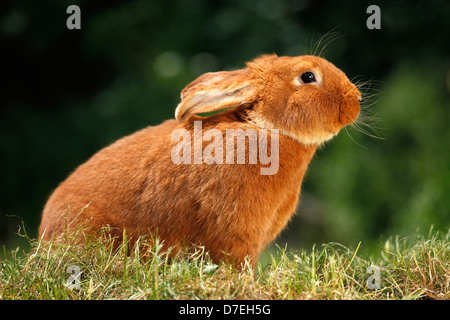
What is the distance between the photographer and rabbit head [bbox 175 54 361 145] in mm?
3115

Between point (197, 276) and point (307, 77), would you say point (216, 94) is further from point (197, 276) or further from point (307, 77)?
point (197, 276)

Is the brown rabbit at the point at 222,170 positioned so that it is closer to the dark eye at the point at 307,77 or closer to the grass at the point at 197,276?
the dark eye at the point at 307,77

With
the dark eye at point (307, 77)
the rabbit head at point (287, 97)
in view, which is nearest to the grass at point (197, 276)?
the rabbit head at point (287, 97)

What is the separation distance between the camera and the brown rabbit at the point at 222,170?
297 cm

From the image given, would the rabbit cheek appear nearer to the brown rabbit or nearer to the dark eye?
the brown rabbit

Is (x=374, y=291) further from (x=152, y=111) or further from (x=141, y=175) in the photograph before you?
(x=152, y=111)

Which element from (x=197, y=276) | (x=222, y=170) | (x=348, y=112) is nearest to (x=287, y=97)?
(x=348, y=112)

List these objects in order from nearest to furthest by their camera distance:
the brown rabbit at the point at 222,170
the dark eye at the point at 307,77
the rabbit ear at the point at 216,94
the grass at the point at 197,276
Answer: the grass at the point at 197,276
the brown rabbit at the point at 222,170
the rabbit ear at the point at 216,94
the dark eye at the point at 307,77

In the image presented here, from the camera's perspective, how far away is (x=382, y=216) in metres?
5.86

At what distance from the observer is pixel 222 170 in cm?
297

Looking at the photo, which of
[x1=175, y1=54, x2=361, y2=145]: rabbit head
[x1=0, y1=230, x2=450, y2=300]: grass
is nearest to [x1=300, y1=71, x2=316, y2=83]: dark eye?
[x1=175, y1=54, x2=361, y2=145]: rabbit head

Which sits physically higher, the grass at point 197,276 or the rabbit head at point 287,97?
the rabbit head at point 287,97

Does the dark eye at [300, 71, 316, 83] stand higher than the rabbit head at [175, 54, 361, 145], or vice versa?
the dark eye at [300, 71, 316, 83]
